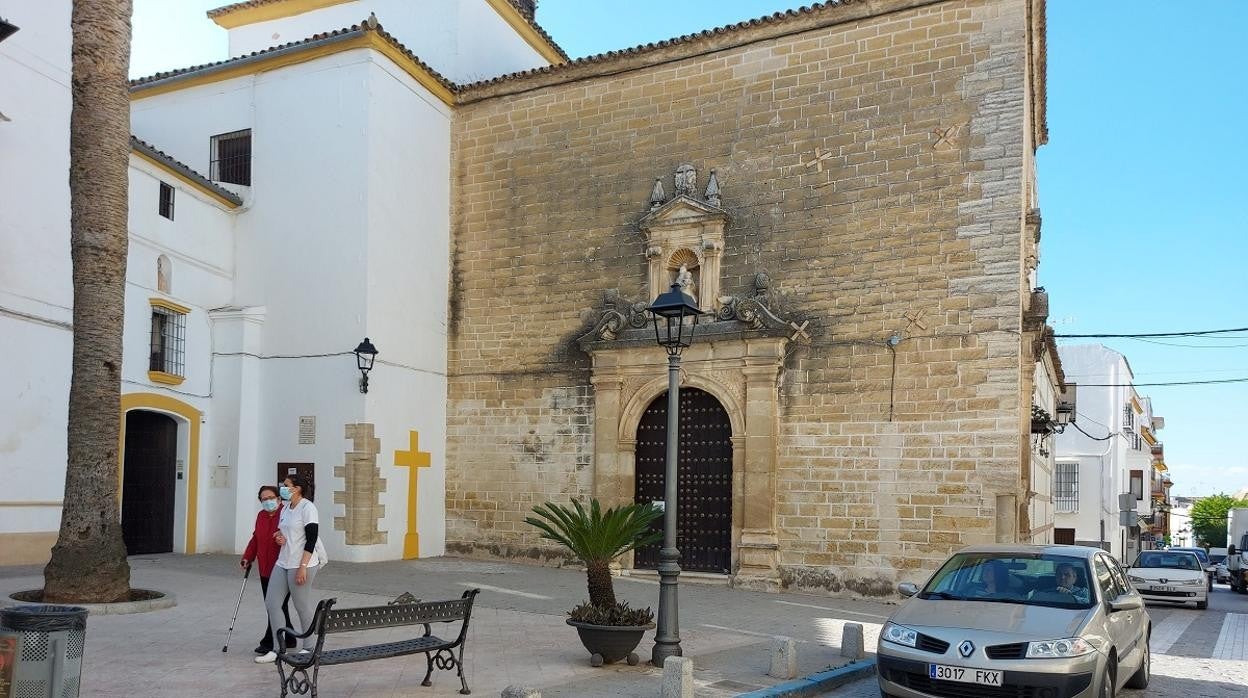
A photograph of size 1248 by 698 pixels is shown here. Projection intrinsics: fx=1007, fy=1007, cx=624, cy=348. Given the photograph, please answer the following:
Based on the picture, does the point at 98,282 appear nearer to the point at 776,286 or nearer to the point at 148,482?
the point at 148,482

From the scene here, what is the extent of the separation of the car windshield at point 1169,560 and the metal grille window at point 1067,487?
1722 centimetres

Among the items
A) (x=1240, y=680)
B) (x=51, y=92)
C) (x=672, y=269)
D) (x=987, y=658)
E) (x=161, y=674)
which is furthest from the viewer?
(x=672, y=269)

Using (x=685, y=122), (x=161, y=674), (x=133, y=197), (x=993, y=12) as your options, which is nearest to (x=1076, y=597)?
(x=161, y=674)

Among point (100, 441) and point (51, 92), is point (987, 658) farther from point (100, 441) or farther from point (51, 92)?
point (51, 92)

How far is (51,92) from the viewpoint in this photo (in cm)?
1301

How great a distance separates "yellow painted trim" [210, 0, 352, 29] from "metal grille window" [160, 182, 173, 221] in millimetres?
6756

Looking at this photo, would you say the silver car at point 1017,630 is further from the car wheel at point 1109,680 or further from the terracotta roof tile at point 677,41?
the terracotta roof tile at point 677,41

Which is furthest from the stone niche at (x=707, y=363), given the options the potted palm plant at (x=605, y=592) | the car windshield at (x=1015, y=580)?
the car windshield at (x=1015, y=580)

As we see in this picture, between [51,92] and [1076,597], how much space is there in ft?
43.1

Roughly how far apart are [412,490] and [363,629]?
992 cm

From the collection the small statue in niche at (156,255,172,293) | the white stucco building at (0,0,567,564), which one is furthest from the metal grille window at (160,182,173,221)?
the small statue in niche at (156,255,172,293)

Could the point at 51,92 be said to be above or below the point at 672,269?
above

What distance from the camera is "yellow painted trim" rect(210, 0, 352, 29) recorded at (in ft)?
66.2

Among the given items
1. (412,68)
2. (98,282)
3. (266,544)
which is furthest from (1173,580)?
(98,282)
